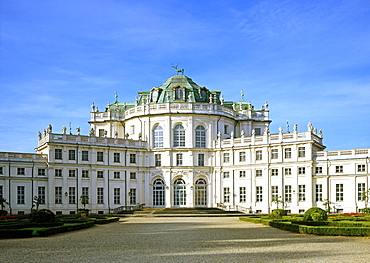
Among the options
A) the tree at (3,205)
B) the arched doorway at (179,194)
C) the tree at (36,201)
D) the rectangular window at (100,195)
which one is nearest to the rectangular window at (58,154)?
the tree at (36,201)

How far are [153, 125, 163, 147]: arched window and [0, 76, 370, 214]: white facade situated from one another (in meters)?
0.15

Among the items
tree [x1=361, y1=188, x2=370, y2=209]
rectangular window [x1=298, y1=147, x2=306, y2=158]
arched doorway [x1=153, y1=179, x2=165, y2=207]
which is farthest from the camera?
arched doorway [x1=153, y1=179, x2=165, y2=207]

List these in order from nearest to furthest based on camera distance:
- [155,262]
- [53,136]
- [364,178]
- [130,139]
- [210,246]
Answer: [155,262] < [210,246] < [364,178] < [53,136] < [130,139]

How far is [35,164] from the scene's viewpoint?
64.1 metres

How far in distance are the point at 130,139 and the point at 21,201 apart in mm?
17909

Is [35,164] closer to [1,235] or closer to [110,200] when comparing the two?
[110,200]

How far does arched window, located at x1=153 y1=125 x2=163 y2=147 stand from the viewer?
74.7 m

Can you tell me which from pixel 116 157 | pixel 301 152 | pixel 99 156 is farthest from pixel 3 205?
pixel 301 152

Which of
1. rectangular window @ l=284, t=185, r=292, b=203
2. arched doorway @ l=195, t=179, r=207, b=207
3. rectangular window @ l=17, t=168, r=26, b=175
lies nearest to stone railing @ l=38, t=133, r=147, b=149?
rectangular window @ l=17, t=168, r=26, b=175

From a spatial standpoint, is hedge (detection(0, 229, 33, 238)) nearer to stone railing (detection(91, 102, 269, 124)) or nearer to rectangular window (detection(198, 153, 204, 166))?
stone railing (detection(91, 102, 269, 124))

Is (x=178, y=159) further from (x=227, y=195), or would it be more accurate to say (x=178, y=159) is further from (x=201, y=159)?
(x=227, y=195)

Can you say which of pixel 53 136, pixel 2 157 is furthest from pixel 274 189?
pixel 2 157

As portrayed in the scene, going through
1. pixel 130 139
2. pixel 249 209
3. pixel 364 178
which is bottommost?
pixel 249 209

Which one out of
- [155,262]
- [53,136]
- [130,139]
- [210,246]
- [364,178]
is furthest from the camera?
[130,139]
